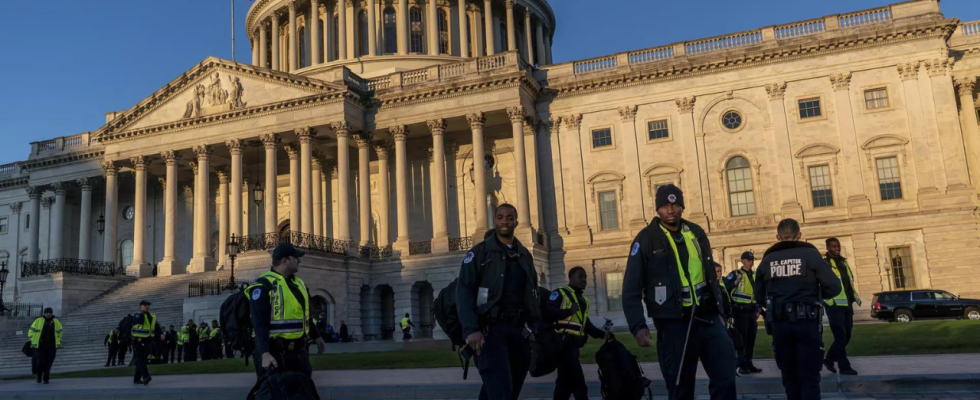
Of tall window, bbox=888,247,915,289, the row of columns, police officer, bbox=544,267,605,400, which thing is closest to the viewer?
police officer, bbox=544,267,605,400

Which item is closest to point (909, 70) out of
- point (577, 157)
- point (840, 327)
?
point (577, 157)

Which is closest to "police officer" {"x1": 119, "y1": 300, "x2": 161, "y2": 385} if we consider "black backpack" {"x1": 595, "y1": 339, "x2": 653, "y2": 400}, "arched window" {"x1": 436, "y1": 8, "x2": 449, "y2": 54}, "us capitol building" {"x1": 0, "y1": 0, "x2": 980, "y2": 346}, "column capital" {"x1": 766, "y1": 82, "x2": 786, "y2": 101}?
"black backpack" {"x1": 595, "y1": 339, "x2": 653, "y2": 400}

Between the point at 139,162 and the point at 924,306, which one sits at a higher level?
the point at 139,162

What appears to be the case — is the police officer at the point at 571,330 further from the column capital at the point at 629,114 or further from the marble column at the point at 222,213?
the marble column at the point at 222,213

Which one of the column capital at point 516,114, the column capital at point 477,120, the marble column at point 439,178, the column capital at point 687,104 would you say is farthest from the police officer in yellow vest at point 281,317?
the column capital at point 687,104

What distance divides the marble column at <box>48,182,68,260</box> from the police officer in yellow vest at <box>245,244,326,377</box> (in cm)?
4913

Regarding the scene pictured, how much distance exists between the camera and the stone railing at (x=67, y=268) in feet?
137

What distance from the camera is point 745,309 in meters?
13.6

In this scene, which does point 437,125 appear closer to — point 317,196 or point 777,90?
point 317,196

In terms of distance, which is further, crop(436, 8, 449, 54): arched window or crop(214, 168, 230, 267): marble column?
crop(436, 8, 449, 54): arched window

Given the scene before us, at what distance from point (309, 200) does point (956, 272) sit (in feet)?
95.9

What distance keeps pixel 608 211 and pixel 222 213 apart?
22.0 meters

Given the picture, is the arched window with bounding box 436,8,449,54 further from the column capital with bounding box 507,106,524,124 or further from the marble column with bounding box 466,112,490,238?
the column capital with bounding box 507,106,524,124

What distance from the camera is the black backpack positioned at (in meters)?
8.30
